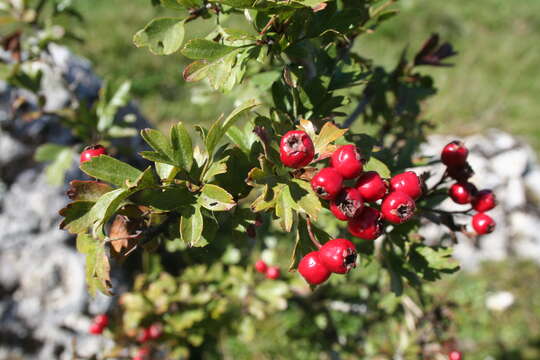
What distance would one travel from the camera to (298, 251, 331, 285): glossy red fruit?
1163 millimetres

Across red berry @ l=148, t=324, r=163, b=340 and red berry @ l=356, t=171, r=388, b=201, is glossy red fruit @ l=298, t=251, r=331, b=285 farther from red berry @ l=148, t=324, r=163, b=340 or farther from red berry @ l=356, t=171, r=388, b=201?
red berry @ l=148, t=324, r=163, b=340

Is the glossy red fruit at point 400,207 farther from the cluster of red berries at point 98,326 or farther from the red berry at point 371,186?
the cluster of red berries at point 98,326

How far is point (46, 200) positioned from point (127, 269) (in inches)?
27.6

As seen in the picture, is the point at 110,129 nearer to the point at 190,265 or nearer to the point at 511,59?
the point at 190,265

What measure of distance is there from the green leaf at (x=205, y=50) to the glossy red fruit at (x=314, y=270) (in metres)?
0.61

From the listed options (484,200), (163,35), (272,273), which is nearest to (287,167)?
(163,35)

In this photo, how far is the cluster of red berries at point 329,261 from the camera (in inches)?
43.8

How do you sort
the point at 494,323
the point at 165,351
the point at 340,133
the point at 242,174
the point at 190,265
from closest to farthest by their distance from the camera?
the point at 340,133 < the point at 242,174 < the point at 190,265 < the point at 165,351 < the point at 494,323

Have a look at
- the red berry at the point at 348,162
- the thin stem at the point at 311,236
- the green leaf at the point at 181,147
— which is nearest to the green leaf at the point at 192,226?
the green leaf at the point at 181,147

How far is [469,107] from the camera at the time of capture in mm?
5629

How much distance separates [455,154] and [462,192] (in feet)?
0.42

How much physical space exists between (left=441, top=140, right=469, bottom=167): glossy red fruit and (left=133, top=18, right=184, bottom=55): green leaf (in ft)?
3.03

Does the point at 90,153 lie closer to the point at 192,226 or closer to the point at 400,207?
the point at 192,226

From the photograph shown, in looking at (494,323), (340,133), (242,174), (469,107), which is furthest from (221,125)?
(469,107)
